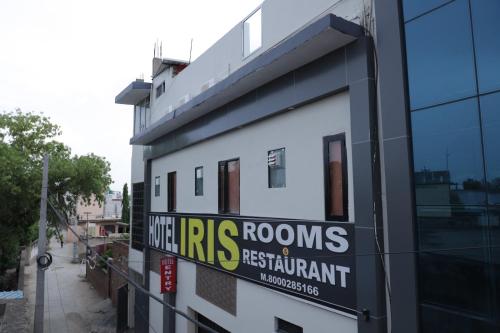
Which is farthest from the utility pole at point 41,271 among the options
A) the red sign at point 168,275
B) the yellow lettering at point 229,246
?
the yellow lettering at point 229,246

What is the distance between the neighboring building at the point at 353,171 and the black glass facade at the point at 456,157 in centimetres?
2

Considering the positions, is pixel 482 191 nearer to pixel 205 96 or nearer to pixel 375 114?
pixel 375 114

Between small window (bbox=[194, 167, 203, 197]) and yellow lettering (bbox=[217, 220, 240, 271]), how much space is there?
89.9 inches

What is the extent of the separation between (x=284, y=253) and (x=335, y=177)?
221 cm

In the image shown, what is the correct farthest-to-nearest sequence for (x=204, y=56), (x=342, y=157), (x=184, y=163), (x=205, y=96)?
1. (x=184, y=163)
2. (x=204, y=56)
3. (x=205, y=96)
4. (x=342, y=157)

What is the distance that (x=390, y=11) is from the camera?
→ 6316mm

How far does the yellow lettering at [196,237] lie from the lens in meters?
12.2

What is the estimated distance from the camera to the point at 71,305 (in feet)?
77.4

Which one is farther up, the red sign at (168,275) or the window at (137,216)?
the window at (137,216)

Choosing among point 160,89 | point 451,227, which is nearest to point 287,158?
point 451,227

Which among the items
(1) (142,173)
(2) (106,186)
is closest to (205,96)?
(1) (142,173)

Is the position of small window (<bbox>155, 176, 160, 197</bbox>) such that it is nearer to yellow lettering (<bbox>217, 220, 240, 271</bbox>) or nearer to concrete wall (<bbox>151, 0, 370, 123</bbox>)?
concrete wall (<bbox>151, 0, 370, 123</bbox>)

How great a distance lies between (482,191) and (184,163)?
10817 millimetres

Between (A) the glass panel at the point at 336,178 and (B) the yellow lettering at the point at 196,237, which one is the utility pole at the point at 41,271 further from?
(A) the glass panel at the point at 336,178
